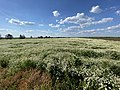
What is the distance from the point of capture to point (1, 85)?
36.5ft

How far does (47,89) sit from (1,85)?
3082 mm

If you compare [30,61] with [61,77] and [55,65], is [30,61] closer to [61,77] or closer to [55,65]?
[55,65]

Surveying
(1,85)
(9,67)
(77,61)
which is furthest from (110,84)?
(9,67)

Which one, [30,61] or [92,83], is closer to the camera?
[92,83]

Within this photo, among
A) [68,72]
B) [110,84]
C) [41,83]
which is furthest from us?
[68,72]

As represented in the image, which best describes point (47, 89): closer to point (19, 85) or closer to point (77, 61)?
point (19, 85)

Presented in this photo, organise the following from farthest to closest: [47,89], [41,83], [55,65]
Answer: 1. [55,65]
2. [41,83]
3. [47,89]

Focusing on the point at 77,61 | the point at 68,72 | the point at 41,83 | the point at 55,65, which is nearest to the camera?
the point at 41,83

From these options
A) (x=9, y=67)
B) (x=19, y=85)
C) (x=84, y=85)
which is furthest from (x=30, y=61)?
(x=84, y=85)

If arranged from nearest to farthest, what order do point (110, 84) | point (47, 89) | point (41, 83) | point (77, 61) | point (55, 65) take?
point (110, 84) < point (47, 89) < point (41, 83) < point (55, 65) < point (77, 61)

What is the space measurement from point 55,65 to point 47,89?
9.73ft

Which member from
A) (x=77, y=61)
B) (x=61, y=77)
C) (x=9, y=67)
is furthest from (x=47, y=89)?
(x=9, y=67)

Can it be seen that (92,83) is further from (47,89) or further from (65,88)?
(47,89)

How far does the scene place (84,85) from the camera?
1009 centimetres
